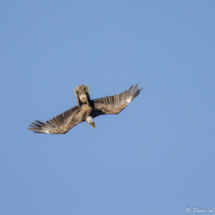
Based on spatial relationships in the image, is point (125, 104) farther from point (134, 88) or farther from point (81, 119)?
point (81, 119)

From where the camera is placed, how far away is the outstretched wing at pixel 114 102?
14.7 meters

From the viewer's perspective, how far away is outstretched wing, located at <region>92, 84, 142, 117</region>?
48.2ft

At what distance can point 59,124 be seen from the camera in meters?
14.8

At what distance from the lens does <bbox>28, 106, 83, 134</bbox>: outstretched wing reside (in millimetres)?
14633

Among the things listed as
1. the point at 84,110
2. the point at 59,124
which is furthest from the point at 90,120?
the point at 59,124

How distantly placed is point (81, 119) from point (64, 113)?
729 mm

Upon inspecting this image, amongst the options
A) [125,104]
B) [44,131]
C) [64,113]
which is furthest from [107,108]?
[44,131]

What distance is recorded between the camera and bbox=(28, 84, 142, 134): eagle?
14664mm

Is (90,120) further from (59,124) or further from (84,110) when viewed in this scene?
(59,124)

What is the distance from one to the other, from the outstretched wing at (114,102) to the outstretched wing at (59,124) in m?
0.79

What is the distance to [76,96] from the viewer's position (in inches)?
Result: 581

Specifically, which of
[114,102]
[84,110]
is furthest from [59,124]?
[114,102]

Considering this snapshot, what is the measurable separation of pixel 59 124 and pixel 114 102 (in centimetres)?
234

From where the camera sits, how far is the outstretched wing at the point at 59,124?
1463 centimetres
